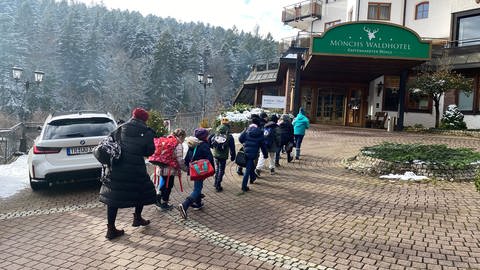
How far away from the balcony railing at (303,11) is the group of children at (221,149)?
23927mm

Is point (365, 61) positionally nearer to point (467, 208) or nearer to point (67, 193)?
point (467, 208)

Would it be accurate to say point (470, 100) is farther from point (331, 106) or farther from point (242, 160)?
point (242, 160)

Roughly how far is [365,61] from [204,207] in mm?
13206

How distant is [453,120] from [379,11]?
10793 millimetres

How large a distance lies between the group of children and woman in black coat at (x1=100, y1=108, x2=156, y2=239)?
983 millimetres

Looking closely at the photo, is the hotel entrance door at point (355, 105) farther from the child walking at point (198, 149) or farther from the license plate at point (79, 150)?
the license plate at point (79, 150)

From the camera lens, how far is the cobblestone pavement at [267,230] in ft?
14.5

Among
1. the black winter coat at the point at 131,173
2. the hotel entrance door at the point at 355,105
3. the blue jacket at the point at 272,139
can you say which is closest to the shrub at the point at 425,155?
the blue jacket at the point at 272,139

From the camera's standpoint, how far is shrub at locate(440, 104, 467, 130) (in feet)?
67.7

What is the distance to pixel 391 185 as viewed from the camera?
320 inches

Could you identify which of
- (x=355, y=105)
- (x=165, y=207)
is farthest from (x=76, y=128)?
(x=355, y=105)

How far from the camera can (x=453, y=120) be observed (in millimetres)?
20812

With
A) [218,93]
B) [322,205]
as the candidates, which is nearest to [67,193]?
[322,205]

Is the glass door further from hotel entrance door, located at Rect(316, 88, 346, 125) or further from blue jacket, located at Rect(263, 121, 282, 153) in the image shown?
blue jacket, located at Rect(263, 121, 282, 153)
